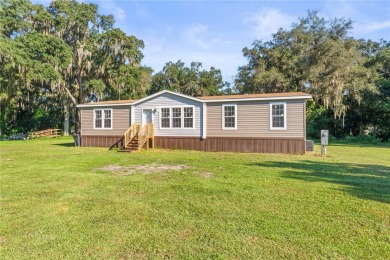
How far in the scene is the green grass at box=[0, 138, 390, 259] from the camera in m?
2.74

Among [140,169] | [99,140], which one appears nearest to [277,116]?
[140,169]

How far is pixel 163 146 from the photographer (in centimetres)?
1359

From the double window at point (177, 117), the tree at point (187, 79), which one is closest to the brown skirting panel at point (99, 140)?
the double window at point (177, 117)

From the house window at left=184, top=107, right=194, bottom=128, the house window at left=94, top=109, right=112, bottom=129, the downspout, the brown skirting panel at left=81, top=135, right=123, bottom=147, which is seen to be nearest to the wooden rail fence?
the brown skirting panel at left=81, top=135, right=123, bottom=147

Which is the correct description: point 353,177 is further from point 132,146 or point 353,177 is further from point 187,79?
point 187,79

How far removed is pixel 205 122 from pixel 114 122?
17.9 ft

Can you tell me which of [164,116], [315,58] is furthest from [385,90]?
[164,116]

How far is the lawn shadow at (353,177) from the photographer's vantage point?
4.77 meters

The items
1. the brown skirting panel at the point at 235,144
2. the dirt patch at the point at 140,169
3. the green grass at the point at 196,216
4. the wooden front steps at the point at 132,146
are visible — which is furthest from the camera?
the wooden front steps at the point at 132,146

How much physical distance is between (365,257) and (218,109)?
10245mm

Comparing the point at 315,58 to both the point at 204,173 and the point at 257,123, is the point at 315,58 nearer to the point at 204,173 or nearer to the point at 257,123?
the point at 257,123

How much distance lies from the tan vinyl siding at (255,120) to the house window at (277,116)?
137 millimetres

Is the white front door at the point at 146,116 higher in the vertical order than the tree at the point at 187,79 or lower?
lower

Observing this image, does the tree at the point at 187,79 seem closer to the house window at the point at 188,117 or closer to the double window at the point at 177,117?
the double window at the point at 177,117
